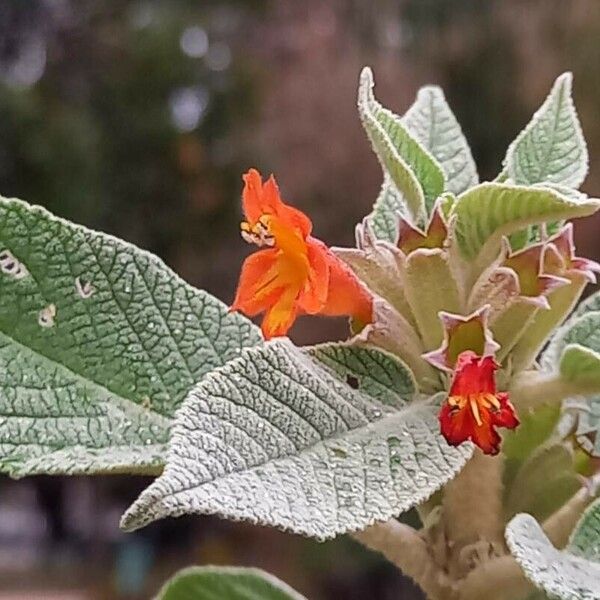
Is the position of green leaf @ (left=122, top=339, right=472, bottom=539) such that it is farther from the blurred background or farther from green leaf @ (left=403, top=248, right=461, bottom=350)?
the blurred background

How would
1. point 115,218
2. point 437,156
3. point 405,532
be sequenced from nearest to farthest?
point 405,532
point 437,156
point 115,218

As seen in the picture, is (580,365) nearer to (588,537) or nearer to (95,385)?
(588,537)

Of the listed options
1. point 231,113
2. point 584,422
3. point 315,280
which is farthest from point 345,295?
point 231,113

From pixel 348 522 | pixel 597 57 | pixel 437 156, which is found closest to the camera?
pixel 348 522

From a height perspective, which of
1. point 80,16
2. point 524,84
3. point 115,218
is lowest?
point 115,218

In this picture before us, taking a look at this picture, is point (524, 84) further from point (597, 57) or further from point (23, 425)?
point (23, 425)

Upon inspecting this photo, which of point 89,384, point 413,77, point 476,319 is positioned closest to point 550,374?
point 476,319

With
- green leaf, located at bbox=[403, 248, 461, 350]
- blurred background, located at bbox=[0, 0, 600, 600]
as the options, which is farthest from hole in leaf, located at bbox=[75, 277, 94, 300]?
blurred background, located at bbox=[0, 0, 600, 600]
